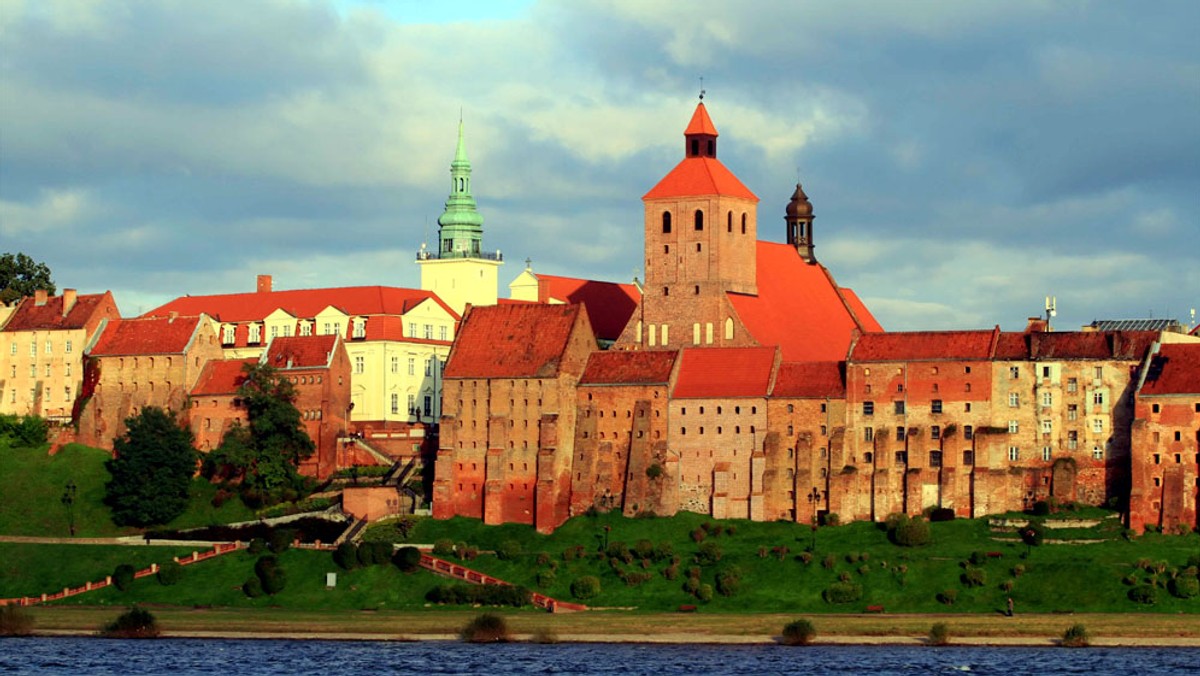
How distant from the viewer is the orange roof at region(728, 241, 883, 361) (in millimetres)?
154000

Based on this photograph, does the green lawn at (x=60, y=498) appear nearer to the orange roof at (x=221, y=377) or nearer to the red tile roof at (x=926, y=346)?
the orange roof at (x=221, y=377)

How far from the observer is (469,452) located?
148000mm

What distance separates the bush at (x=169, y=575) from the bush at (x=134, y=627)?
1144cm

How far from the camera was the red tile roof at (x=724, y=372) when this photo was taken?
14400 centimetres

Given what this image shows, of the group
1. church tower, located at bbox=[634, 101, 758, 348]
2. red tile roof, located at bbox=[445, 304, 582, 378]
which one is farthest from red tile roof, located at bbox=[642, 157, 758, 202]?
red tile roof, located at bbox=[445, 304, 582, 378]

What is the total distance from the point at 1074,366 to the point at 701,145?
30.5 meters

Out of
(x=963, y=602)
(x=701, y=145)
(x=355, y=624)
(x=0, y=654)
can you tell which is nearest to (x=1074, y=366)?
(x=963, y=602)

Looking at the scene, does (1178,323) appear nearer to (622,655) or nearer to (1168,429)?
(1168,429)

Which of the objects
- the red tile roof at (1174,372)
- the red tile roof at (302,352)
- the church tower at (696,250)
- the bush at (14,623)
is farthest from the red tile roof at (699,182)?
the bush at (14,623)

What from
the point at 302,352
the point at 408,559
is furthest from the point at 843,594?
the point at 302,352

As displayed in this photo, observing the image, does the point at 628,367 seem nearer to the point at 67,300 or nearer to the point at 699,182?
the point at 699,182

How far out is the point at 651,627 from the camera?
4801 inches

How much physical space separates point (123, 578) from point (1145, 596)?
165 ft

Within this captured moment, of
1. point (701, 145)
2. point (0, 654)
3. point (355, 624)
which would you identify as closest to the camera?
point (0, 654)
